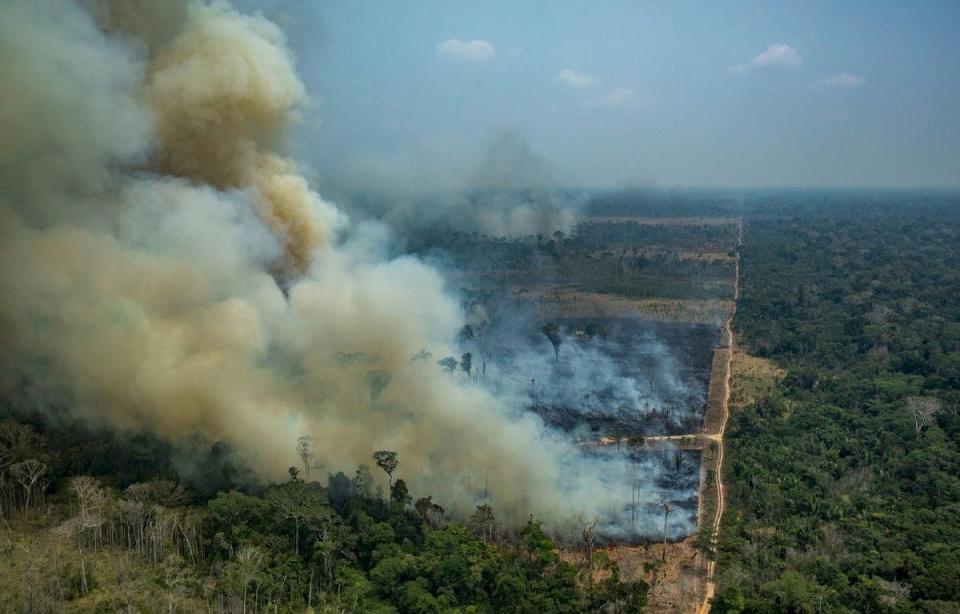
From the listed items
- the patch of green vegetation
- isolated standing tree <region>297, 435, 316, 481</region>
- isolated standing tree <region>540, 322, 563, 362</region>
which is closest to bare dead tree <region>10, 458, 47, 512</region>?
isolated standing tree <region>297, 435, 316, 481</region>

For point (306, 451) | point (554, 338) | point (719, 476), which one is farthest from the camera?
point (554, 338)

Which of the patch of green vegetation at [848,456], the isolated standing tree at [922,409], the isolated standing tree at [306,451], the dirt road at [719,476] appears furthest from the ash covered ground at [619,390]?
the isolated standing tree at [306,451]

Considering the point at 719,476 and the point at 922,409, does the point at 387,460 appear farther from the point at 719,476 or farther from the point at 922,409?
the point at 922,409

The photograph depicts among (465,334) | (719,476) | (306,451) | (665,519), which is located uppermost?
(465,334)

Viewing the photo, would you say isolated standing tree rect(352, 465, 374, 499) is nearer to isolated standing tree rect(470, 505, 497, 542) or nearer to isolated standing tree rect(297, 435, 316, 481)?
isolated standing tree rect(297, 435, 316, 481)

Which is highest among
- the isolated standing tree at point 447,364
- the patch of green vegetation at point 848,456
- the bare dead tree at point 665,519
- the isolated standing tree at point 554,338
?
the isolated standing tree at point 447,364

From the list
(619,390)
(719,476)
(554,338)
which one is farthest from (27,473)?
(554,338)

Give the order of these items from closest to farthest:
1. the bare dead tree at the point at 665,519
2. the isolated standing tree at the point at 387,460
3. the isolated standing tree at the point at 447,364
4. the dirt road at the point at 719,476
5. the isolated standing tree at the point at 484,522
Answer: the dirt road at the point at 719,476 < the isolated standing tree at the point at 484,522 < the bare dead tree at the point at 665,519 < the isolated standing tree at the point at 387,460 < the isolated standing tree at the point at 447,364

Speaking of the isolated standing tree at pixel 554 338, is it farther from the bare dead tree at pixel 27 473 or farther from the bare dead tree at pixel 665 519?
the bare dead tree at pixel 27 473

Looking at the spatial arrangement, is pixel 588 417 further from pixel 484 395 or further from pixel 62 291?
pixel 62 291
